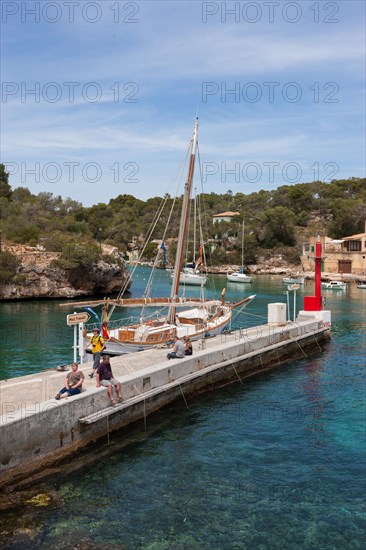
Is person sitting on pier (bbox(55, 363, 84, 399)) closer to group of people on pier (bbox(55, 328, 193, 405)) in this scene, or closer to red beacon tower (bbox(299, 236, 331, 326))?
group of people on pier (bbox(55, 328, 193, 405))

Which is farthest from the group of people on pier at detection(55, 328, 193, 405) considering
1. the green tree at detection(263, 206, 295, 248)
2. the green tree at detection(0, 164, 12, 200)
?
the green tree at detection(263, 206, 295, 248)

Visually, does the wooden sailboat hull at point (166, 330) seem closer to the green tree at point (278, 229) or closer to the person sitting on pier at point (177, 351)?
the person sitting on pier at point (177, 351)

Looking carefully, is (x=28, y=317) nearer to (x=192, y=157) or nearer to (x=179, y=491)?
(x=192, y=157)

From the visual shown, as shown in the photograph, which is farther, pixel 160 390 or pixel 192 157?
pixel 192 157

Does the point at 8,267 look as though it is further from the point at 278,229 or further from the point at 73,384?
the point at 278,229

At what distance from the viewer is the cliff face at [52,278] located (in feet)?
191

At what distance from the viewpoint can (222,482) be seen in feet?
45.1

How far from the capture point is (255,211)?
137250mm

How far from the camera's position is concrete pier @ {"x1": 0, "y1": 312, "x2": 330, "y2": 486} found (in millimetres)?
12906

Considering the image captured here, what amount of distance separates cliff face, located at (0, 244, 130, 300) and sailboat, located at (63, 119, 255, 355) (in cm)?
2992

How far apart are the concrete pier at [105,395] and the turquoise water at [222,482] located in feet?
1.71

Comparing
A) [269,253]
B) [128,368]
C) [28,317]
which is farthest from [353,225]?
[128,368]

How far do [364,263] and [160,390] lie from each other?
281 ft

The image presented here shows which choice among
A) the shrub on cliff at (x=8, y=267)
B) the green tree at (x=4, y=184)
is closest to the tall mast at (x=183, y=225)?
the shrub on cliff at (x=8, y=267)
